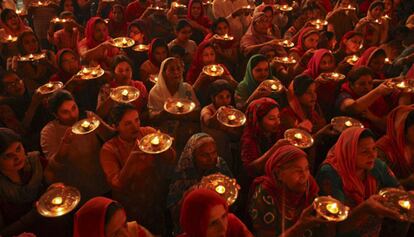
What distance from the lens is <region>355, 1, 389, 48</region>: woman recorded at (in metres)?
6.59

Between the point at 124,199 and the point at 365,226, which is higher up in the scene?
Answer: the point at 365,226

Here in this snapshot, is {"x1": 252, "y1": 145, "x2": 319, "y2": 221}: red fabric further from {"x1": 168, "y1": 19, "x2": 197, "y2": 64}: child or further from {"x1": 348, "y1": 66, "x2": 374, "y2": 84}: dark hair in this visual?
{"x1": 168, "y1": 19, "x2": 197, "y2": 64}: child

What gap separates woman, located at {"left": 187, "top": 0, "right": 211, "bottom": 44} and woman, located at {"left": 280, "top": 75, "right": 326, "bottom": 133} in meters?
3.64

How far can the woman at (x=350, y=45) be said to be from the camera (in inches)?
246

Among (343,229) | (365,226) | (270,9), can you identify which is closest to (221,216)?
(343,229)

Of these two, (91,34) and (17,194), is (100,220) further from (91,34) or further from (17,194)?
(91,34)

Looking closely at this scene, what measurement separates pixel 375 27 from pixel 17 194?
621 centimetres

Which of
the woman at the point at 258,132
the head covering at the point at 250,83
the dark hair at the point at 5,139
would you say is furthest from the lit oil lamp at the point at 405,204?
the dark hair at the point at 5,139

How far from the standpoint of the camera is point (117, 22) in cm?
785

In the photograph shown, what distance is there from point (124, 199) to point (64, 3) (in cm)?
606

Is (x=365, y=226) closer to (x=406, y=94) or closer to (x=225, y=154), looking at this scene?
(x=225, y=154)

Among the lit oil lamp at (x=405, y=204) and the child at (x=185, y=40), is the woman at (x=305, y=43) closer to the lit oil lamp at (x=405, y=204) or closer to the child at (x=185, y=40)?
the child at (x=185, y=40)

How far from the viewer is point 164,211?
3.88m

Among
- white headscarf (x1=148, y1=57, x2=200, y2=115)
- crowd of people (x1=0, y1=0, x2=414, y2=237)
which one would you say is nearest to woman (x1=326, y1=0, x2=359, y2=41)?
crowd of people (x1=0, y1=0, x2=414, y2=237)
